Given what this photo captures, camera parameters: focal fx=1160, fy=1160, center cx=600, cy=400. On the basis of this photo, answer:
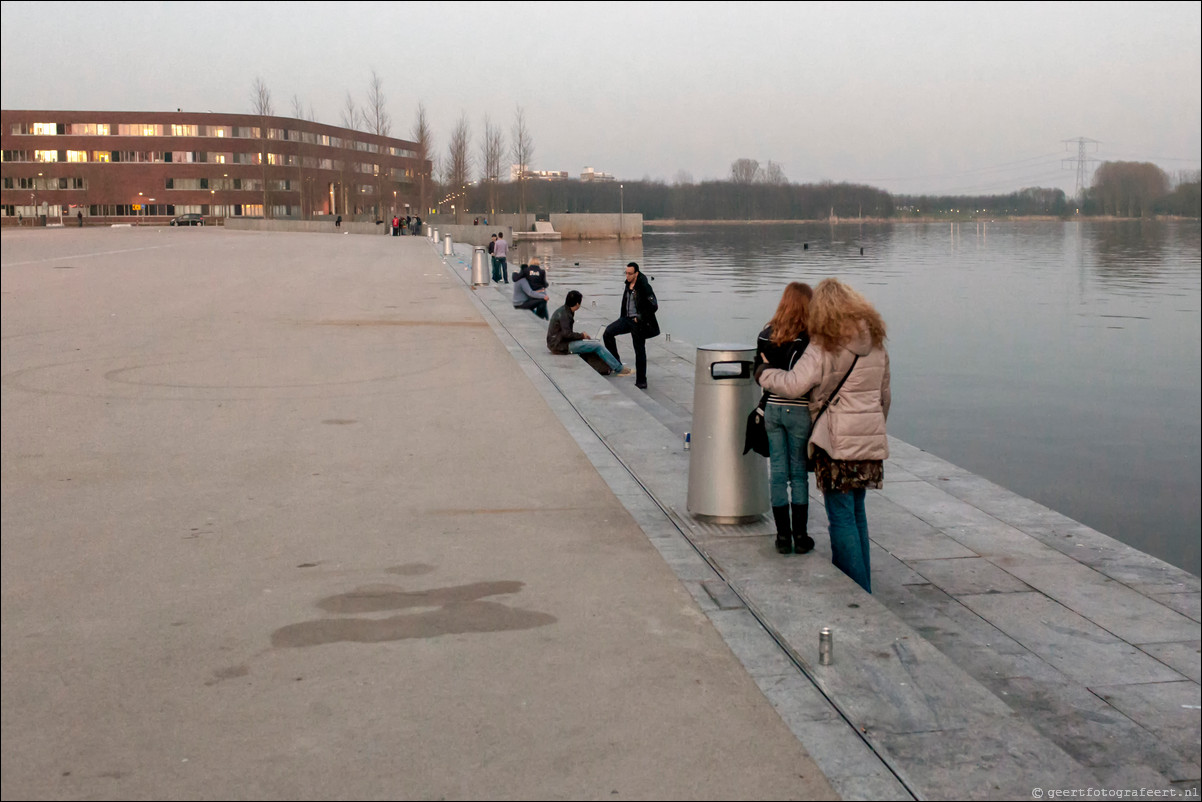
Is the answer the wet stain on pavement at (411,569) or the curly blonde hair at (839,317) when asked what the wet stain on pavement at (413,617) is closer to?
the wet stain on pavement at (411,569)

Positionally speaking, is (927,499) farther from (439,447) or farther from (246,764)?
(246,764)

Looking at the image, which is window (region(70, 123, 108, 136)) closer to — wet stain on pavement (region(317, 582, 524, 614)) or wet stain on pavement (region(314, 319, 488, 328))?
wet stain on pavement (region(314, 319, 488, 328))

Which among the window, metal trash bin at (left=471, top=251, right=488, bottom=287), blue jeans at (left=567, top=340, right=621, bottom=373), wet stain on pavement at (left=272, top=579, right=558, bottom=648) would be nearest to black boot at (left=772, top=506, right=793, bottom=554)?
wet stain on pavement at (left=272, top=579, right=558, bottom=648)

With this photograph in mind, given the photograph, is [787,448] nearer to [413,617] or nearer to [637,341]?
[413,617]

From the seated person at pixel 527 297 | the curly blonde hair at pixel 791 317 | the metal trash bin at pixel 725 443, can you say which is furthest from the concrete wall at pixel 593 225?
the curly blonde hair at pixel 791 317

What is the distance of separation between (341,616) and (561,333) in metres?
9.94

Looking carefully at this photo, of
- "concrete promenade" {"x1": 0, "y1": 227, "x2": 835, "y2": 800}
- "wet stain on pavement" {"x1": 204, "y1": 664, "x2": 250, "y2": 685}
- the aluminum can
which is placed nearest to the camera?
"concrete promenade" {"x1": 0, "y1": 227, "x2": 835, "y2": 800}

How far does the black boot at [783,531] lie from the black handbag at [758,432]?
34 centimetres

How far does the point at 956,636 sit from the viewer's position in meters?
6.16

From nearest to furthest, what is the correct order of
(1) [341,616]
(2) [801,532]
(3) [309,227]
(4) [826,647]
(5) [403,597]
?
1. (4) [826,647]
2. (1) [341,616]
3. (5) [403,597]
4. (2) [801,532]
5. (3) [309,227]

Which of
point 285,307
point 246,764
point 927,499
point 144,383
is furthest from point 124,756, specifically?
point 285,307

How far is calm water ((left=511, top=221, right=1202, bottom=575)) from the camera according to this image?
12.6 meters

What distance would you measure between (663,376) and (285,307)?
8.20 metres

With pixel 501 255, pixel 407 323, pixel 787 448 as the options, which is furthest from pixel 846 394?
pixel 501 255
